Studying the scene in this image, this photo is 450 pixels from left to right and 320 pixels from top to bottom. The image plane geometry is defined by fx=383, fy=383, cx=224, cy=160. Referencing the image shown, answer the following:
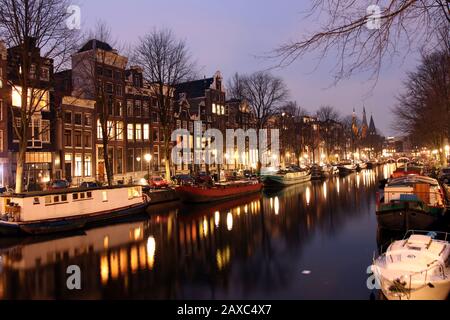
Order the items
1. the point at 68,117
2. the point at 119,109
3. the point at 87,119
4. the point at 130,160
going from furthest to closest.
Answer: the point at 130,160, the point at 119,109, the point at 87,119, the point at 68,117

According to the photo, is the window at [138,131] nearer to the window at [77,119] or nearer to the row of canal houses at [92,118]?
the row of canal houses at [92,118]

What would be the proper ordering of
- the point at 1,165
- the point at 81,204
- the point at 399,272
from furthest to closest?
the point at 1,165, the point at 81,204, the point at 399,272

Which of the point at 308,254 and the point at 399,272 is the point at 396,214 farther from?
the point at 399,272

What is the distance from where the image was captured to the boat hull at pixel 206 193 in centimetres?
3712

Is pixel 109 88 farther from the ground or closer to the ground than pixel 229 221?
farther from the ground

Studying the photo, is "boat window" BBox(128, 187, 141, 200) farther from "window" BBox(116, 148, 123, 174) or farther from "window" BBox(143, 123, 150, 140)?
"window" BBox(143, 123, 150, 140)

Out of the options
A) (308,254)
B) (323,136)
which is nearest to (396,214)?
(308,254)

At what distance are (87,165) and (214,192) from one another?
18.3m

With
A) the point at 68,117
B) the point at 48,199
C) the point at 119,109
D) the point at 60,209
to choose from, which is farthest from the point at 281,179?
the point at 48,199

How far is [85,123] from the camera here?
48.0m

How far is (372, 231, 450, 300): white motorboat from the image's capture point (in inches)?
402

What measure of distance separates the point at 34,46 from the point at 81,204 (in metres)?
11.7

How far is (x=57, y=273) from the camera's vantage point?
16.4 m

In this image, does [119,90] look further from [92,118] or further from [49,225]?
[49,225]
